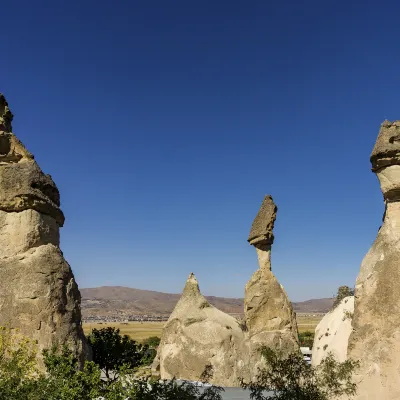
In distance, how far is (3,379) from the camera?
8742 mm

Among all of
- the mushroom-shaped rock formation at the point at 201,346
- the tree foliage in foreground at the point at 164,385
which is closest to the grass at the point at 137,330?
the mushroom-shaped rock formation at the point at 201,346

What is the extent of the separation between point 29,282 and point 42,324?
118 cm

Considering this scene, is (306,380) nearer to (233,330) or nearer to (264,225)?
(233,330)

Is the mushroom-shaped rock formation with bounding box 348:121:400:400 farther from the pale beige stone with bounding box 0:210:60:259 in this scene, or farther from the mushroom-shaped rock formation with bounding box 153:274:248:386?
the mushroom-shaped rock formation with bounding box 153:274:248:386

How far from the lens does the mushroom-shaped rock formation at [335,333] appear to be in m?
14.4

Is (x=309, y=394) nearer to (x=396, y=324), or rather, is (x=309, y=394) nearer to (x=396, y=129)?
(x=396, y=324)

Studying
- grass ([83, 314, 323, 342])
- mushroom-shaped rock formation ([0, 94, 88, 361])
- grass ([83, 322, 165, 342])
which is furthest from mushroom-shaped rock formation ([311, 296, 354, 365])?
grass ([83, 314, 323, 342])

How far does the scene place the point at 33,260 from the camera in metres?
11.9

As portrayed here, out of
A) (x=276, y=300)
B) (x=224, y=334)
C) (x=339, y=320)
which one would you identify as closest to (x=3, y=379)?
(x=339, y=320)

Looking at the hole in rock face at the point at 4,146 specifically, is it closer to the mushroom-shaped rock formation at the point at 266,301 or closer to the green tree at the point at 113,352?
the green tree at the point at 113,352

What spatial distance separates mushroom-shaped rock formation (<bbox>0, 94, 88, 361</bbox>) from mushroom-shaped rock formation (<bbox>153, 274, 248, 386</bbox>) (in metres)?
8.97

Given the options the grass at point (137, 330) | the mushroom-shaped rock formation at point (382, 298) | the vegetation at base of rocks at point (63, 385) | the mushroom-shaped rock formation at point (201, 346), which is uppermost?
the mushroom-shaped rock formation at point (382, 298)

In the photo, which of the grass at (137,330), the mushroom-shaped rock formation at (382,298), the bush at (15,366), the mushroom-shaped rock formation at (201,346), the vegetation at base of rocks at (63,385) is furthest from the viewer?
the grass at (137,330)

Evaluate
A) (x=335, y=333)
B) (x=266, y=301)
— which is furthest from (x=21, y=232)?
(x=266, y=301)
